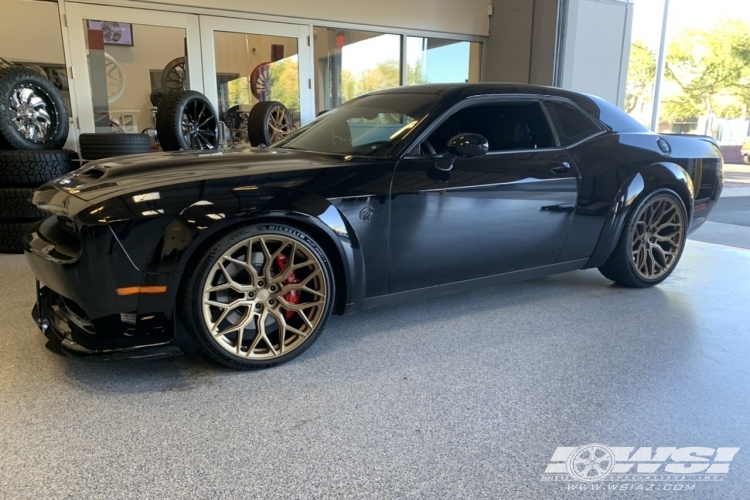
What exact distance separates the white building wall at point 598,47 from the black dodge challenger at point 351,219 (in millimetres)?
4911

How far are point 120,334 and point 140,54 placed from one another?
5.34m

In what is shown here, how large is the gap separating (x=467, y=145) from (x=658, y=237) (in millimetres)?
1934

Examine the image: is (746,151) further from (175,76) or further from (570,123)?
(175,76)

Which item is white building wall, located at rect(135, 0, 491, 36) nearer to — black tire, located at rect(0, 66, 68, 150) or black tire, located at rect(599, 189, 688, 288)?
black tire, located at rect(0, 66, 68, 150)

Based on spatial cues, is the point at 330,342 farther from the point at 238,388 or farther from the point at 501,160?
the point at 501,160

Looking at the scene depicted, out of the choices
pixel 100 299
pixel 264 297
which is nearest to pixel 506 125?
pixel 264 297

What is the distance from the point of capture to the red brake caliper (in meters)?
2.44

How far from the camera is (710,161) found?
3859mm

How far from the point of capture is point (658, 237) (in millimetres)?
3686

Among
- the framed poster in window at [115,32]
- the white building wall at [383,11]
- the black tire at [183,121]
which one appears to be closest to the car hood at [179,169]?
the black tire at [183,121]

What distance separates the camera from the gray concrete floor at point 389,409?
1.67 metres

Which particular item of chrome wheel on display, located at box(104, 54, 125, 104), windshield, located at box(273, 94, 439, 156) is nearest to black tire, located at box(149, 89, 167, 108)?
chrome wheel on display, located at box(104, 54, 125, 104)

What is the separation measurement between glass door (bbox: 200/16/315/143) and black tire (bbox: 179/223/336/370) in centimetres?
473

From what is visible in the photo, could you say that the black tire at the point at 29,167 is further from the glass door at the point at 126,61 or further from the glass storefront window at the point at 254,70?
the glass storefront window at the point at 254,70
